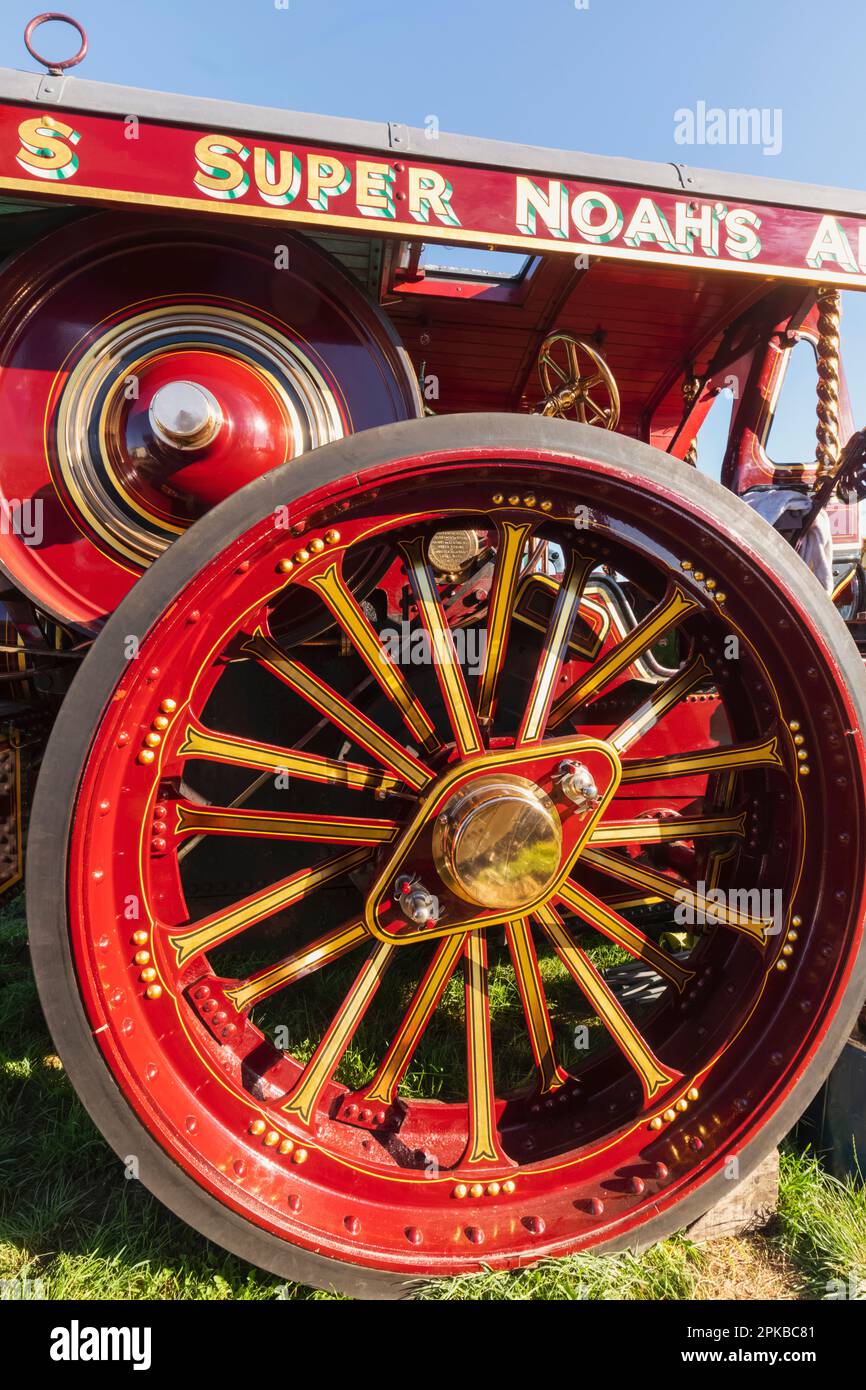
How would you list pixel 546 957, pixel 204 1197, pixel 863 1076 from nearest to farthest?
pixel 204 1197
pixel 863 1076
pixel 546 957

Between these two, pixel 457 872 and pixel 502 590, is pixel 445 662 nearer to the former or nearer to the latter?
pixel 502 590

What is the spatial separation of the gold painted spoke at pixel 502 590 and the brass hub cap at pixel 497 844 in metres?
0.27

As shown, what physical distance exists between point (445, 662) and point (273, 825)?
1.69ft

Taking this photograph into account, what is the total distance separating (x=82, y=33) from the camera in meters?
1.47

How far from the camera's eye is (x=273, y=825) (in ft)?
5.32

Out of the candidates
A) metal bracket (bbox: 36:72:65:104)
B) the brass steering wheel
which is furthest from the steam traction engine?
the brass steering wheel

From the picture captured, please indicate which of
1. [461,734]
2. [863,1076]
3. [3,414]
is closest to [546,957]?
[863,1076]

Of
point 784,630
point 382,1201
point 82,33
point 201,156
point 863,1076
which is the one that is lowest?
point 382,1201

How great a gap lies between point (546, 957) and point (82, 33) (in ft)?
9.79

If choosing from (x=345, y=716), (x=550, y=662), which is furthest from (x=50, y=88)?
(x=550, y=662)

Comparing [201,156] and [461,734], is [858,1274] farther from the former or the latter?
[201,156]

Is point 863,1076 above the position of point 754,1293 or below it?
above

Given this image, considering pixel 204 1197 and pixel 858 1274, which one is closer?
pixel 204 1197

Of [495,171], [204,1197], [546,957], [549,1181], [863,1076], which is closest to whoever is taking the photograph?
[204,1197]
